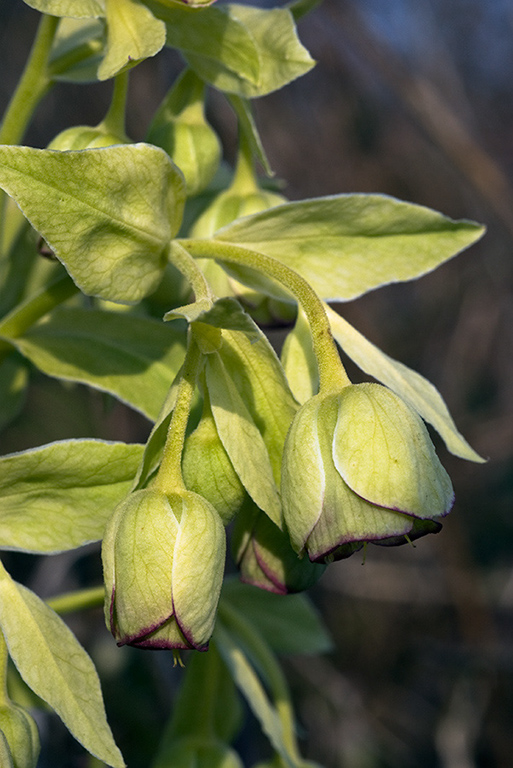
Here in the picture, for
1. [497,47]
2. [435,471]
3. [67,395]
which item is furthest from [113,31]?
[497,47]

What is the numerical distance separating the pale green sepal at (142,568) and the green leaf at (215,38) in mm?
547

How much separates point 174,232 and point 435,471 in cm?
39

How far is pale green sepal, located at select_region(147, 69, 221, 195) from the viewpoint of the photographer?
1021 mm

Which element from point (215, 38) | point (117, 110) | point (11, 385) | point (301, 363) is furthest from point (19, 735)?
point (215, 38)

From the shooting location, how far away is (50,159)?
0.72 metres

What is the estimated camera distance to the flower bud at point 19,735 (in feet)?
2.59

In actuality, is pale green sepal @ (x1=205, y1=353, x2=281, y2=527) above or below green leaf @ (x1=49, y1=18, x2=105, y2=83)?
below

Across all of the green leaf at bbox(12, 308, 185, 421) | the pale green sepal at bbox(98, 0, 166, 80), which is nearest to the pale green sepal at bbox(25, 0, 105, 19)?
the pale green sepal at bbox(98, 0, 166, 80)

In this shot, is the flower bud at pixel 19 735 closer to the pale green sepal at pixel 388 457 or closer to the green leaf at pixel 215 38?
the pale green sepal at pixel 388 457

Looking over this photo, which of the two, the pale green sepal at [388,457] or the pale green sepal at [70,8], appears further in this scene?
the pale green sepal at [70,8]

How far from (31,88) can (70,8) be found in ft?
0.59

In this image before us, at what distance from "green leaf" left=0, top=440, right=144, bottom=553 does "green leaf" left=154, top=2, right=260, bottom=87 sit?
0.48 metres

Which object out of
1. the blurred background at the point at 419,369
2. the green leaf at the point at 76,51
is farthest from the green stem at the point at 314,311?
the blurred background at the point at 419,369

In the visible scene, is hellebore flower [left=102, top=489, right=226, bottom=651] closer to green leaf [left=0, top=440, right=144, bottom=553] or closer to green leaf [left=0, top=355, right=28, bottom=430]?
green leaf [left=0, top=440, right=144, bottom=553]
